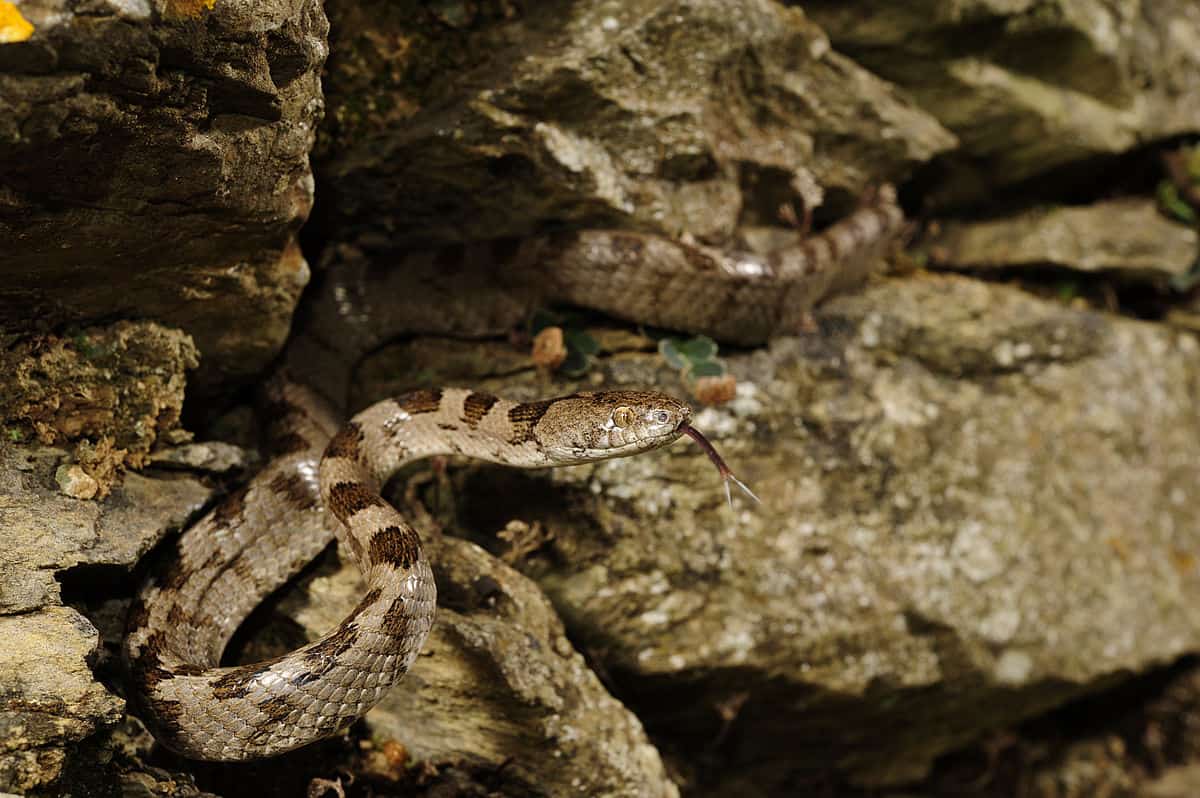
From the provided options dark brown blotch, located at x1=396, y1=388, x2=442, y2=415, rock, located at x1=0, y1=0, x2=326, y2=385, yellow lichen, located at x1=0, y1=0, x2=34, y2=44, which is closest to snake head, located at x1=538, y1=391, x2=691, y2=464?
dark brown blotch, located at x1=396, y1=388, x2=442, y2=415

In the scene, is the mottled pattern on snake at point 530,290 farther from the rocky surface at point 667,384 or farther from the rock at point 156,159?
the rock at point 156,159

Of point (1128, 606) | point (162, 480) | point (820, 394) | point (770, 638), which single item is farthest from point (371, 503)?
point (1128, 606)

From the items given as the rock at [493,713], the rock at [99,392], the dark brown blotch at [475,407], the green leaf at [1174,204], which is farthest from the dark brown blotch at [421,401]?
the green leaf at [1174,204]

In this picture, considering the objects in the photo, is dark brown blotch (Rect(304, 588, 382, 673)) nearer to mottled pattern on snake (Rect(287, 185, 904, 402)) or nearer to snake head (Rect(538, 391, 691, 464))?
snake head (Rect(538, 391, 691, 464))

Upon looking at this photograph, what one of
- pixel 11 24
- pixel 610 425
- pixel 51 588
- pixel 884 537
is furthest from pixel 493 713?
pixel 11 24

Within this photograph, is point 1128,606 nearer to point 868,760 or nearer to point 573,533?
point 868,760

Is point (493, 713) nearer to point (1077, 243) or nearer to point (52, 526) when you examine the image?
point (52, 526)

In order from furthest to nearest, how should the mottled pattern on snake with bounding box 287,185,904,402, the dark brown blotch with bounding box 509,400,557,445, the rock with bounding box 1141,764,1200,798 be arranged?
the rock with bounding box 1141,764,1200,798 → the mottled pattern on snake with bounding box 287,185,904,402 → the dark brown blotch with bounding box 509,400,557,445
